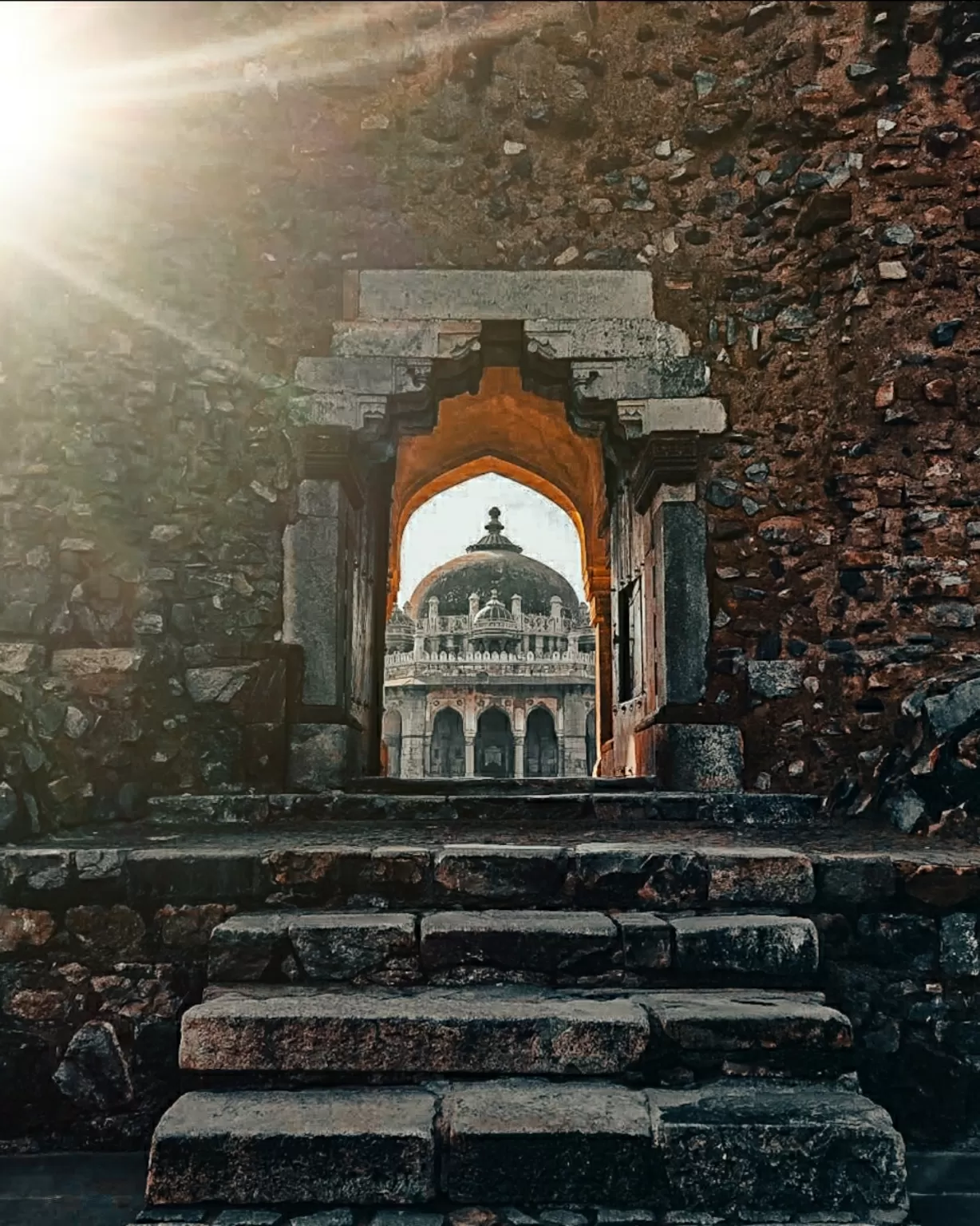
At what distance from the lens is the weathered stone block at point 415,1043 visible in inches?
97.2

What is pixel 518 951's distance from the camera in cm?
282

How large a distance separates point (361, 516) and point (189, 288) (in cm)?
162

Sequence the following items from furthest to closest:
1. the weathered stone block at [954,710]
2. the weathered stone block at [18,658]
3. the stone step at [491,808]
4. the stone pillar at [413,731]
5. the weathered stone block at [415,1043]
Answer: the stone pillar at [413,731]
the weathered stone block at [18,658]
the stone step at [491,808]
the weathered stone block at [954,710]
the weathered stone block at [415,1043]

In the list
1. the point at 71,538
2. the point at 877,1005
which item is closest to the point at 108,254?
the point at 71,538

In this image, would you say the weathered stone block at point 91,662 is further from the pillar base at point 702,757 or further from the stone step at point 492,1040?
the pillar base at point 702,757

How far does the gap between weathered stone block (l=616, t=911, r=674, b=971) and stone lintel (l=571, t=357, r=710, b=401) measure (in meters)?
3.17

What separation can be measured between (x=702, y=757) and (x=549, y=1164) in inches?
113

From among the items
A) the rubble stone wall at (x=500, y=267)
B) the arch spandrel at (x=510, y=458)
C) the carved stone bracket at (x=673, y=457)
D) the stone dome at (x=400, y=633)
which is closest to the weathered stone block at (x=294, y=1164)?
the rubble stone wall at (x=500, y=267)

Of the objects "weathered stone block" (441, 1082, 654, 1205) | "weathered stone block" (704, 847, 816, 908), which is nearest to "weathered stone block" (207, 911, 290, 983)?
"weathered stone block" (441, 1082, 654, 1205)

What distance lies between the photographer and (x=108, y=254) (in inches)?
203

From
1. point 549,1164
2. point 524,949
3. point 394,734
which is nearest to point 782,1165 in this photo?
point 549,1164

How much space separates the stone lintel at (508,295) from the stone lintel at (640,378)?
0.91 ft

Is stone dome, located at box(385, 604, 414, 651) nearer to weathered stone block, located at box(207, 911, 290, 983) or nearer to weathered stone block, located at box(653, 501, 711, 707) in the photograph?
weathered stone block, located at box(653, 501, 711, 707)

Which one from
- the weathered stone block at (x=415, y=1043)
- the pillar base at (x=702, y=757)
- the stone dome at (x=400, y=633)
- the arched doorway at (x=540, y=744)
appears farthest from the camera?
the stone dome at (x=400, y=633)
